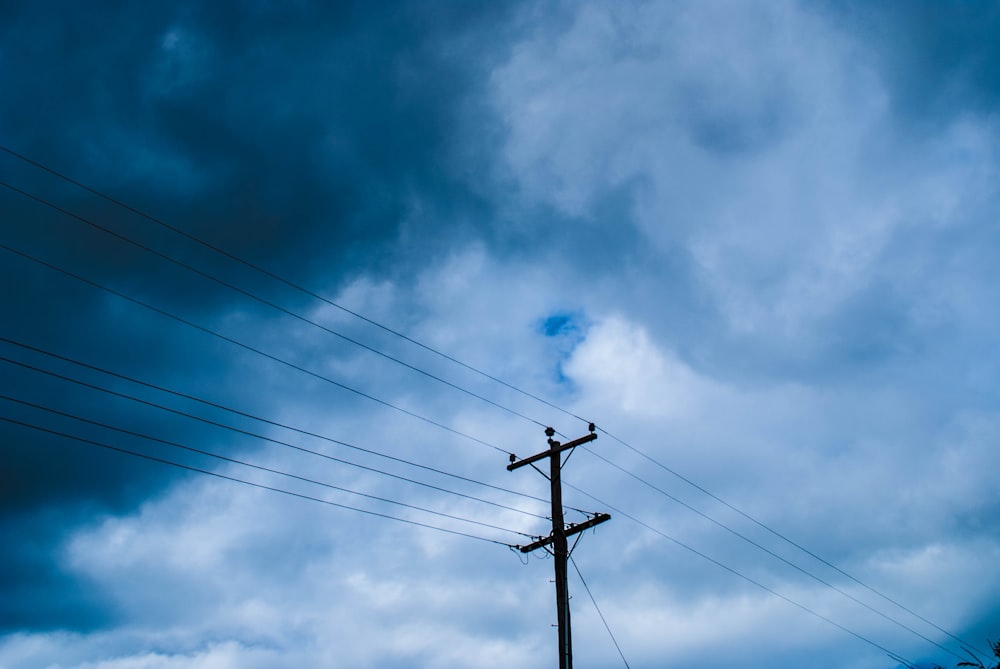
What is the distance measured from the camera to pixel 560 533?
20.6 meters

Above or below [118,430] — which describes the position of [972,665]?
below

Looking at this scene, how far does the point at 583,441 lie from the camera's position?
882 inches

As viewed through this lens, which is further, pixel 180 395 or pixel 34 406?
pixel 180 395

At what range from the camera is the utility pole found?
19.1 meters

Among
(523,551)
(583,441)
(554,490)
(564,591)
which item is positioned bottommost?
(564,591)

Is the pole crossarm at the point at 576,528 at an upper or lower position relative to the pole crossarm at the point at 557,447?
lower

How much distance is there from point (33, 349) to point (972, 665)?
22300 mm

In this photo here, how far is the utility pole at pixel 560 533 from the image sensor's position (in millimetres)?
19070

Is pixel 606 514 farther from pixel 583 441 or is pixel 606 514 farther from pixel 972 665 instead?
pixel 972 665

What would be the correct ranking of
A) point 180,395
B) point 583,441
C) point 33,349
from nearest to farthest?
point 33,349 < point 180,395 < point 583,441

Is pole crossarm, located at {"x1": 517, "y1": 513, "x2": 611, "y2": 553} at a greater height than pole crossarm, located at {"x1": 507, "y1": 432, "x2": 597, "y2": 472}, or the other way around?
pole crossarm, located at {"x1": 507, "y1": 432, "x2": 597, "y2": 472}

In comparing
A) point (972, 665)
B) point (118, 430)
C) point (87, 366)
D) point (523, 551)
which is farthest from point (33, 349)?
point (972, 665)

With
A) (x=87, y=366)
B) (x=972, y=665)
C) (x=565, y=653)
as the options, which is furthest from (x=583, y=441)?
(x=87, y=366)

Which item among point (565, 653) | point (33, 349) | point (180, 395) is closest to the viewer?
point (33, 349)
